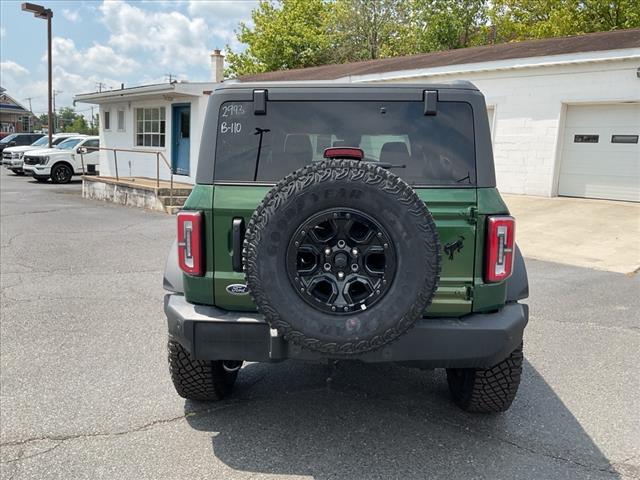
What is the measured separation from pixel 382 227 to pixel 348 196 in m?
0.21

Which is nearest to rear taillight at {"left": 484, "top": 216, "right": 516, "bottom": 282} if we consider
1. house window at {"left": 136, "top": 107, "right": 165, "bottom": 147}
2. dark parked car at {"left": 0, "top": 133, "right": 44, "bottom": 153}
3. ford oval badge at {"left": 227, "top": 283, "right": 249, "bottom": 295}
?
ford oval badge at {"left": 227, "top": 283, "right": 249, "bottom": 295}

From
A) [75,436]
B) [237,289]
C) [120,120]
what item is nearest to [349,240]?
[237,289]

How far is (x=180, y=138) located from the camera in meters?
17.3

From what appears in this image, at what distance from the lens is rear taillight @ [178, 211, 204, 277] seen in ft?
9.30

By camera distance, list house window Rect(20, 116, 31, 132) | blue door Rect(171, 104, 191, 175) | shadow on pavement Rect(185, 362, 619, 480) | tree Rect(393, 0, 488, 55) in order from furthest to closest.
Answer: house window Rect(20, 116, 31, 132) < tree Rect(393, 0, 488, 55) < blue door Rect(171, 104, 191, 175) < shadow on pavement Rect(185, 362, 619, 480)

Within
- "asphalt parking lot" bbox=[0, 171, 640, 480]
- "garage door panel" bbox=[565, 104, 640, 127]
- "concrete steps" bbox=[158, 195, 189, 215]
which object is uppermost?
"garage door panel" bbox=[565, 104, 640, 127]

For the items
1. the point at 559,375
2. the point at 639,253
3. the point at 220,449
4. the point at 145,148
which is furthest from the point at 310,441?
the point at 145,148

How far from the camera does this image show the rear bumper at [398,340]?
8.88ft

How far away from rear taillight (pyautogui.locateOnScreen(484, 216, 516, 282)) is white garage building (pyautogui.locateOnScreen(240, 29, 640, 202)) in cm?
997

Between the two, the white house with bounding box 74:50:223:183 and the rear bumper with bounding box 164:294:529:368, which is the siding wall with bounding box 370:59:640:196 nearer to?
the white house with bounding box 74:50:223:183

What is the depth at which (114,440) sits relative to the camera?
306 centimetres

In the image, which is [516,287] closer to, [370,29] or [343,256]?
[343,256]

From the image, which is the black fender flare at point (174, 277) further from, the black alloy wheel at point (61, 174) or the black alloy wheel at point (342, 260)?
the black alloy wheel at point (61, 174)

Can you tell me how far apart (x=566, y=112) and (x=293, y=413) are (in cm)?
1108
